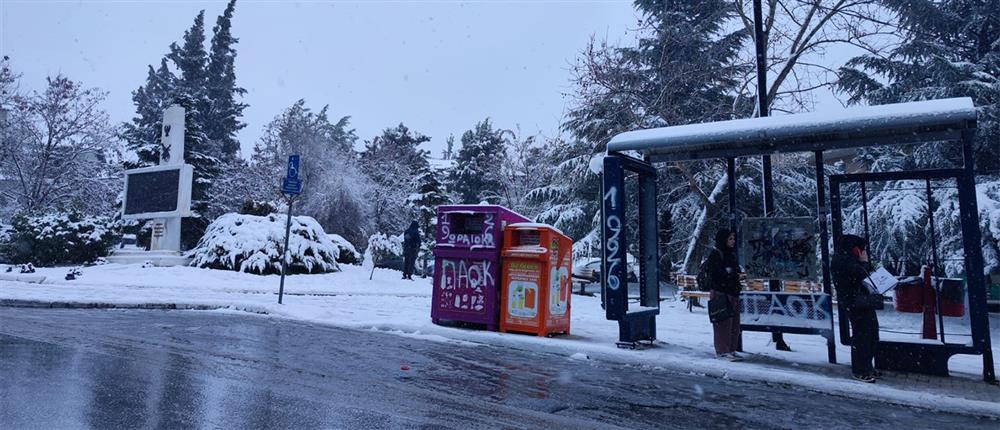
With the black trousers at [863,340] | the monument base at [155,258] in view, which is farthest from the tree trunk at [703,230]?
the monument base at [155,258]

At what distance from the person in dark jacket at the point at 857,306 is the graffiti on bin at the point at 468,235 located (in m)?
4.60

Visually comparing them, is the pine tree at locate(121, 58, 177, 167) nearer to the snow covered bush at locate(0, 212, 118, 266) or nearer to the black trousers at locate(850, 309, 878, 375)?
the snow covered bush at locate(0, 212, 118, 266)

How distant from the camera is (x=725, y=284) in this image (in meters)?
7.76

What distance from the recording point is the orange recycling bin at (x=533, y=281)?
902cm

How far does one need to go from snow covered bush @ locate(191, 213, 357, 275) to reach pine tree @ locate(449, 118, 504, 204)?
26157 mm

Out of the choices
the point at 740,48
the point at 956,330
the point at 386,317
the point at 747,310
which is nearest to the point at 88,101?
the point at 386,317

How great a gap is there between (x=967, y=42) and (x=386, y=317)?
19.0 metres

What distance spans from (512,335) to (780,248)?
12.9ft

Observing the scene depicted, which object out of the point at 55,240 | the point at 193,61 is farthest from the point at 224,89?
the point at 55,240

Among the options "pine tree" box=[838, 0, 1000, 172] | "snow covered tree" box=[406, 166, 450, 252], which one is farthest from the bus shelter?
"snow covered tree" box=[406, 166, 450, 252]

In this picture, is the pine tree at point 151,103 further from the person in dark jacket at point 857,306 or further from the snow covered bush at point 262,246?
the person in dark jacket at point 857,306

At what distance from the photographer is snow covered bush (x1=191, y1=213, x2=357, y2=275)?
19469 millimetres

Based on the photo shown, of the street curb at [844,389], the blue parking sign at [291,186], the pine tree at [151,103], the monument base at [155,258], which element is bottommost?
the street curb at [844,389]

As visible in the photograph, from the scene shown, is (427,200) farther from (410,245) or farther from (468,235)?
(468,235)
